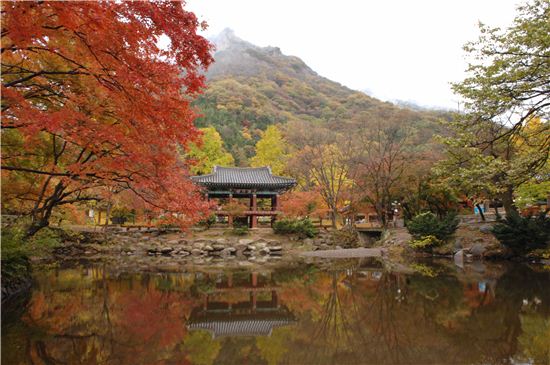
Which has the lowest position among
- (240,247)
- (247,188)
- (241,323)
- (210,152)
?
(240,247)

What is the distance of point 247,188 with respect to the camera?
25.3 metres

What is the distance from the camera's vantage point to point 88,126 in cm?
536

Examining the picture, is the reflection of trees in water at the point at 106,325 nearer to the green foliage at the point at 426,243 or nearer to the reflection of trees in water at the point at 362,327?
the reflection of trees in water at the point at 362,327

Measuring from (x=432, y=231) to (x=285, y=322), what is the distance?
43.9 ft

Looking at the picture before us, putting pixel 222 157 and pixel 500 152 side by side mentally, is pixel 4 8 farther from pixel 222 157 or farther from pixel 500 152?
pixel 222 157

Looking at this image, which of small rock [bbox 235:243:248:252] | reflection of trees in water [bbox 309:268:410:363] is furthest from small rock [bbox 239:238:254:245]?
reflection of trees in water [bbox 309:268:410:363]

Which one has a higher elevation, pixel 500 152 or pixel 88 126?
pixel 500 152

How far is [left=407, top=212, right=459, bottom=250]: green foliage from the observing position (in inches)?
670

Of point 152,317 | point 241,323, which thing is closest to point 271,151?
point 152,317

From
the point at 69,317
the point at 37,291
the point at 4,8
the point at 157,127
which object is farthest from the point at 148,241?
the point at 4,8

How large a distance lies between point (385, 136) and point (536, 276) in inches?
500

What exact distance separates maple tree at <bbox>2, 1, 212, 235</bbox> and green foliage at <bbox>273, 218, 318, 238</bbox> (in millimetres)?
15807

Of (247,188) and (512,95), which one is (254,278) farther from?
(247,188)

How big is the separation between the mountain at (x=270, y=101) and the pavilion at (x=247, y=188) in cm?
467
